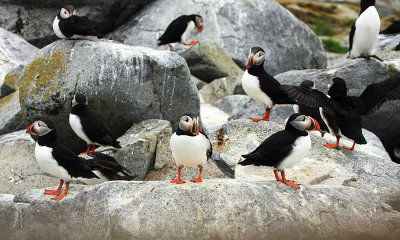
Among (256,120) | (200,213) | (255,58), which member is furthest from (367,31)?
(200,213)

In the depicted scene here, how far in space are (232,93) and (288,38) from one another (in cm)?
335

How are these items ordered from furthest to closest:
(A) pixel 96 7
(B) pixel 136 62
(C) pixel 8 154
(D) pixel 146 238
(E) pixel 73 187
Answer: (A) pixel 96 7
(B) pixel 136 62
(C) pixel 8 154
(E) pixel 73 187
(D) pixel 146 238

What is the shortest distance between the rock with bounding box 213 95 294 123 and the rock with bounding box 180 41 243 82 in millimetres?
1500

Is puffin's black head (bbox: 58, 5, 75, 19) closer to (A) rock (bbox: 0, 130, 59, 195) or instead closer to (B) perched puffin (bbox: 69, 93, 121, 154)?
(B) perched puffin (bbox: 69, 93, 121, 154)

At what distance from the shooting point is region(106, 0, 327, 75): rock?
13438 millimetres

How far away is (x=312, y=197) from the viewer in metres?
5.42

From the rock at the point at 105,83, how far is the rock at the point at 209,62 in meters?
3.71

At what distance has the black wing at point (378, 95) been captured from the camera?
719 centimetres

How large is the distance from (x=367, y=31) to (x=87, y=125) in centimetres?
541

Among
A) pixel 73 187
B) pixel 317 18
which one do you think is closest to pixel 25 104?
pixel 73 187

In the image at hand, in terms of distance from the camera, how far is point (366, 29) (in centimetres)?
971

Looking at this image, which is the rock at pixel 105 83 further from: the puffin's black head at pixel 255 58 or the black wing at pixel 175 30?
the black wing at pixel 175 30

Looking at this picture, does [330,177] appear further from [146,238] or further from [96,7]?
[96,7]

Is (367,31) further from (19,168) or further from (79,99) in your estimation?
(19,168)
